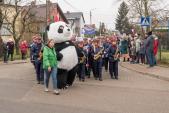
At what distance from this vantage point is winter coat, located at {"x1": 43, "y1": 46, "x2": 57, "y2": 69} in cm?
1296

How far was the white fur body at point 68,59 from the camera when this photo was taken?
14103 mm

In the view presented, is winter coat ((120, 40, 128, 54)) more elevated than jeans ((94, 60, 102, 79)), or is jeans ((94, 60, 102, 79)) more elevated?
winter coat ((120, 40, 128, 54))

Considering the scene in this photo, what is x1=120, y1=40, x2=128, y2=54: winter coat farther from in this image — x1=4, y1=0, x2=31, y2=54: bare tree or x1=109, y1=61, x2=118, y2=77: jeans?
x1=4, y1=0, x2=31, y2=54: bare tree

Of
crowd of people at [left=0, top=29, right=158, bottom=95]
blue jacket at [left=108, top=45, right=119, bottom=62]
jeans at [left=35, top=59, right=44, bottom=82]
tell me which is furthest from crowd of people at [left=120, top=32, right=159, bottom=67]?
jeans at [left=35, top=59, right=44, bottom=82]

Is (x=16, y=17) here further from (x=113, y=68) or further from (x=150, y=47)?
(x=113, y=68)

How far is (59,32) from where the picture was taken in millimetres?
14516

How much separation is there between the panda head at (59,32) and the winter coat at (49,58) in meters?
1.28

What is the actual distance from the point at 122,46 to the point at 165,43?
16.6 ft

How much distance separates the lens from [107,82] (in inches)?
633

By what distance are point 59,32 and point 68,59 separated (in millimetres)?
1011

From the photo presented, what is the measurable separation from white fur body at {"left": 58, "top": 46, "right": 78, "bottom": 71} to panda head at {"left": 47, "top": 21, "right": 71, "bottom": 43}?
39 centimetres

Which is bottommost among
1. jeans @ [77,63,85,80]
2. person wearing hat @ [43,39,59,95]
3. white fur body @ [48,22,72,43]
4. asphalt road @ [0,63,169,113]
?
asphalt road @ [0,63,169,113]

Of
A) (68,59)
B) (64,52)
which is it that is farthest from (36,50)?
(68,59)

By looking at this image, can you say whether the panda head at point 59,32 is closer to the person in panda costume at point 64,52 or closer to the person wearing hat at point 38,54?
the person in panda costume at point 64,52
